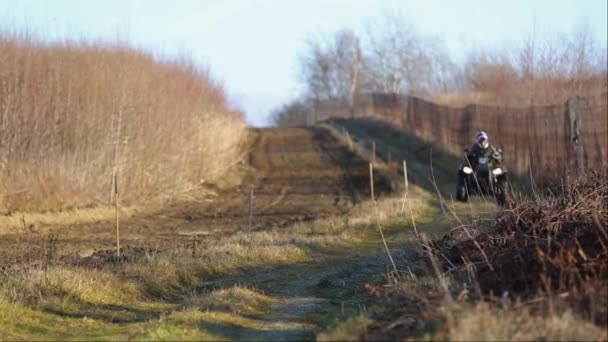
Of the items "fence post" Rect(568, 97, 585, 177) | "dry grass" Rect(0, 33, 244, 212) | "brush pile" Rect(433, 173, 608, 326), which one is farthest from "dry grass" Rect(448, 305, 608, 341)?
"dry grass" Rect(0, 33, 244, 212)

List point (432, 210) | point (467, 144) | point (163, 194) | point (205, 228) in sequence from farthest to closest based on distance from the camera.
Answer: point (467, 144), point (163, 194), point (432, 210), point (205, 228)

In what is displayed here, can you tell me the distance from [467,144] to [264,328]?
26980 millimetres

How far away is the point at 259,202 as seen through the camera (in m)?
28.4

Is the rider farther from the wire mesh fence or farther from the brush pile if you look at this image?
the brush pile

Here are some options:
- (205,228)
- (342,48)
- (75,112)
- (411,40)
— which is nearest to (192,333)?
(205,228)

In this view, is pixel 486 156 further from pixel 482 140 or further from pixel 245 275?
pixel 245 275

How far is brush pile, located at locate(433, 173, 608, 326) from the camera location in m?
8.07

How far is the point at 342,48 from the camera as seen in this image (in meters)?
103

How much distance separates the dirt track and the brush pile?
29.2 ft

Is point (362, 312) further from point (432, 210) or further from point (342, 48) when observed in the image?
point (342, 48)

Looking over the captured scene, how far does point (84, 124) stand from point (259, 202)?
20.3 ft

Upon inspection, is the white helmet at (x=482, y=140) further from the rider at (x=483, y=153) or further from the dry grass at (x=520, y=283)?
the dry grass at (x=520, y=283)

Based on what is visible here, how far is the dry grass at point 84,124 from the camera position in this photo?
23.2 m

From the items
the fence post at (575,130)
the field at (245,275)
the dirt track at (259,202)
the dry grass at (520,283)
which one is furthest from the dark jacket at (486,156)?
the dry grass at (520,283)
